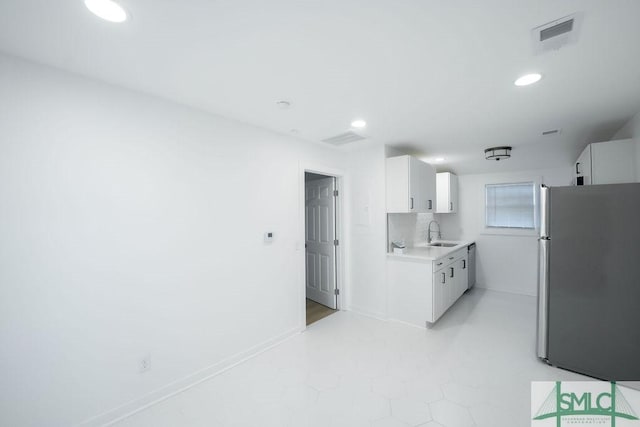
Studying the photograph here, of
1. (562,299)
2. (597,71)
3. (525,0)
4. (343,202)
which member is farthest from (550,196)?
(343,202)

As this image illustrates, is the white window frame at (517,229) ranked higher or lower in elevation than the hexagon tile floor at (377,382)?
higher

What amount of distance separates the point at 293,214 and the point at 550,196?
261cm

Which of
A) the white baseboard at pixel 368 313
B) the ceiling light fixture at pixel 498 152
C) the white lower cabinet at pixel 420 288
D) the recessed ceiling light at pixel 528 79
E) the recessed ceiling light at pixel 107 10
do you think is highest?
the recessed ceiling light at pixel 107 10

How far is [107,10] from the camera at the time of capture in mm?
1214

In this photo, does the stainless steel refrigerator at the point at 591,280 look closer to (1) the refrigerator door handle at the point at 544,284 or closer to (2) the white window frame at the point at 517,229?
(1) the refrigerator door handle at the point at 544,284

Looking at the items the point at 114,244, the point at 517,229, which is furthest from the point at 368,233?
the point at 517,229

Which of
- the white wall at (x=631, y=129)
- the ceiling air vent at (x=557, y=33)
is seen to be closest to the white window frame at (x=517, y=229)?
the white wall at (x=631, y=129)

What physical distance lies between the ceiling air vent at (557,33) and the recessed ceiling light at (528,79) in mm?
320

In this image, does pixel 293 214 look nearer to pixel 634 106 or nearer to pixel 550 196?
pixel 550 196

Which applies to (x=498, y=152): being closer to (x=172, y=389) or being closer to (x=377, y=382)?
(x=377, y=382)

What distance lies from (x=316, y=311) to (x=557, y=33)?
3.83m

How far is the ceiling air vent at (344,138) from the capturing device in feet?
10.2

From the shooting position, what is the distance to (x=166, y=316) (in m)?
2.17

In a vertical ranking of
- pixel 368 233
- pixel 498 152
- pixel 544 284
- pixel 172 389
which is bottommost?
pixel 172 389
